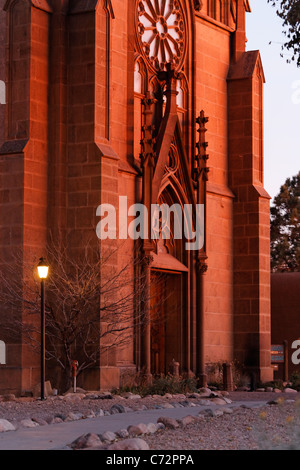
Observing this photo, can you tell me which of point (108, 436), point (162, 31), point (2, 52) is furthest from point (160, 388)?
point (108, 436)

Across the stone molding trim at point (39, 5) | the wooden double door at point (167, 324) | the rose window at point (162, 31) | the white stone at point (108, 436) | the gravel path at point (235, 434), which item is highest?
the rose window at point (162, 31)

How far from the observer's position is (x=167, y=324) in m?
30.6

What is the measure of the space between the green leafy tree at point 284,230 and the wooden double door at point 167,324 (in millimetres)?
23166

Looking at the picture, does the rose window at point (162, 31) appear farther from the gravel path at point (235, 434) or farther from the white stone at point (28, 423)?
the white stone at point (28, 423)

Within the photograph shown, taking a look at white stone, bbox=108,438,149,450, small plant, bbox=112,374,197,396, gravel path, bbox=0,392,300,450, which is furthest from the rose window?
white stone, bbox=108,438,149,450

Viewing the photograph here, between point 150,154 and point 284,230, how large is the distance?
88.3ft

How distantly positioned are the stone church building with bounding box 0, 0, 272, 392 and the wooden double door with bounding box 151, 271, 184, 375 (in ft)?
0.14

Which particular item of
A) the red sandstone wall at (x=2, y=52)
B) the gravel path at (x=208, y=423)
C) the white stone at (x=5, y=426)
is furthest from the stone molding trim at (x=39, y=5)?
the white stone at (x=5, y=426)

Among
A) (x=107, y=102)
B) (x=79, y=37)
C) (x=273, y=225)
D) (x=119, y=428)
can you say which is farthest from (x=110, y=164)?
(x=273, y=225)

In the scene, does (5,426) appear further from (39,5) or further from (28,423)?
(39,5)

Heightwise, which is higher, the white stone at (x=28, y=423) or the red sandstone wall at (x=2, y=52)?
the red sandstone wall at (x=2, y=52)

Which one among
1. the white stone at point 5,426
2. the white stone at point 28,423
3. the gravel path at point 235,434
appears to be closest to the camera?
the gravel path at point 235,434

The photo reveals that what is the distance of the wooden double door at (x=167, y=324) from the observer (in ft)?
99.1
